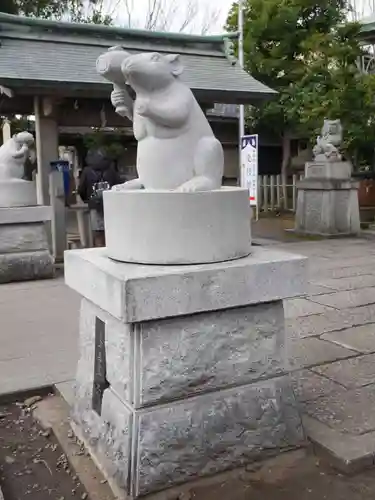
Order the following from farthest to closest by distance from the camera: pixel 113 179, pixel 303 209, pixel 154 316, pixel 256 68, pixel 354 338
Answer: pixel 256 68 → pixel 303 209 → pixel 113 179 → pixel 354 338 → pixel 154 316

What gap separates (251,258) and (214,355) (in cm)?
48

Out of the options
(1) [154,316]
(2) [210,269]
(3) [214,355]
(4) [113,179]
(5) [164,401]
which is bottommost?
(5) [164,401]

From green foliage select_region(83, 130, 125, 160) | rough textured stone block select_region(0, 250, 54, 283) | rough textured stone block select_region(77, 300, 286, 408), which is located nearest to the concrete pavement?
rough textured stone block select_region(0, 250, 54, 283)

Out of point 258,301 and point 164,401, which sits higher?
point 258,301

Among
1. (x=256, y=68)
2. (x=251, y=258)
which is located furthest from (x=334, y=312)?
(x=256, y=68)

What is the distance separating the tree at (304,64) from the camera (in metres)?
11.6

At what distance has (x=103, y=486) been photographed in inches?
91.7

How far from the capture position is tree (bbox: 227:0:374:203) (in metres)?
11.6

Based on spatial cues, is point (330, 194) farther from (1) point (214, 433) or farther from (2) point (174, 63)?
(1) point (214, 433)

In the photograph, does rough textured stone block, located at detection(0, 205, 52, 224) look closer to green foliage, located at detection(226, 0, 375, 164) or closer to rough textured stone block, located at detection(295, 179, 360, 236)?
rough textured stone block, located at detection(295, 179, 360, 236)

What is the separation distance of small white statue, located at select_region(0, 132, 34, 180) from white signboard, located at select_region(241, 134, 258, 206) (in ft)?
14.0

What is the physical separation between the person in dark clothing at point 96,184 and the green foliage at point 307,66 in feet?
19.0

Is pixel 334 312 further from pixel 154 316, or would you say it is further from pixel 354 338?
pixel 154 316

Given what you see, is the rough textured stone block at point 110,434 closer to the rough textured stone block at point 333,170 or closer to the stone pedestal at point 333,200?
the stone pedestal at point 333,200
